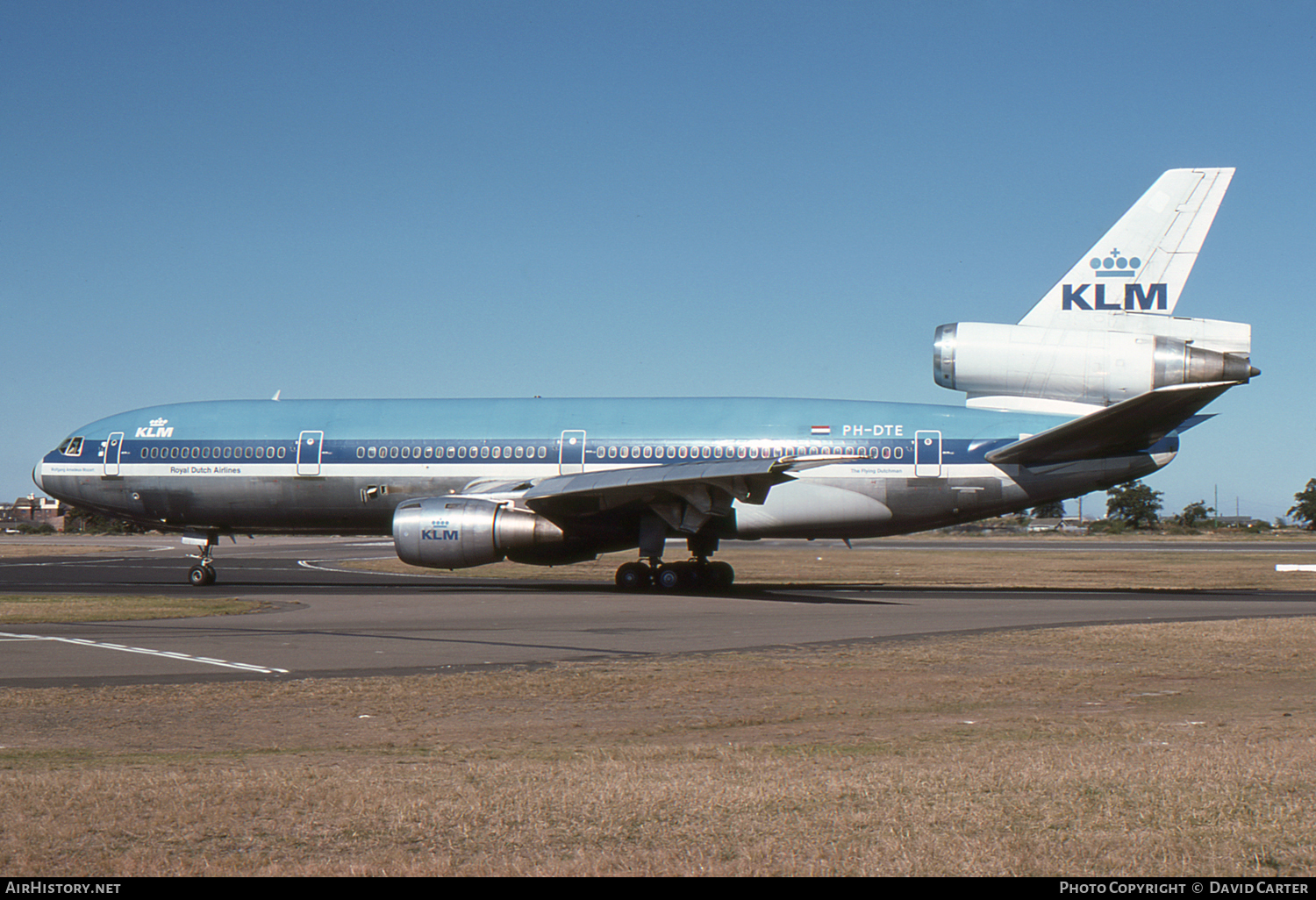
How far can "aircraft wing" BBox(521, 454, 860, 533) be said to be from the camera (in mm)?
21656

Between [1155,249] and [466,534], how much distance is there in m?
15.9

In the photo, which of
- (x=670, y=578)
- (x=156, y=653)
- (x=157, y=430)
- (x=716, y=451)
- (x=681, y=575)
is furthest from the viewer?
(x=157, y=430)

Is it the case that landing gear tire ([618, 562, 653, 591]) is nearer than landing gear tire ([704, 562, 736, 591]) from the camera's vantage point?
Yes

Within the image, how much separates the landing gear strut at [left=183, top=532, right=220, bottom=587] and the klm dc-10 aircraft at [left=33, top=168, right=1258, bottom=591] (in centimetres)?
6

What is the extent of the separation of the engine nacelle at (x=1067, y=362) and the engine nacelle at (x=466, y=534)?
9.84m

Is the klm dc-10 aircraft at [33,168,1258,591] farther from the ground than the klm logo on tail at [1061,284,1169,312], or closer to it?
closer to it

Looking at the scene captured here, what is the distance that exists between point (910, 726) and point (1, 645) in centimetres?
1131

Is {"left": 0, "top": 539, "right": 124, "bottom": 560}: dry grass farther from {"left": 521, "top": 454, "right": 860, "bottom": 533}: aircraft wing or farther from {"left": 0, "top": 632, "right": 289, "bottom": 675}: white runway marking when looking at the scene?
{"left": 0, "top": 632, "right": 289, "bottom": 675}: white runway marking

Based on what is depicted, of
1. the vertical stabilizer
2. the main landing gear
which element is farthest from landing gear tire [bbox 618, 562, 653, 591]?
the vertical stabilizer

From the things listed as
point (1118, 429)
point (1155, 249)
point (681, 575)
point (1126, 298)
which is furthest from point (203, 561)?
point (1155, 249)

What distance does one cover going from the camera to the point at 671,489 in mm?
22547

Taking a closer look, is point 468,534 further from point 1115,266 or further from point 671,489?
point 1115,266
